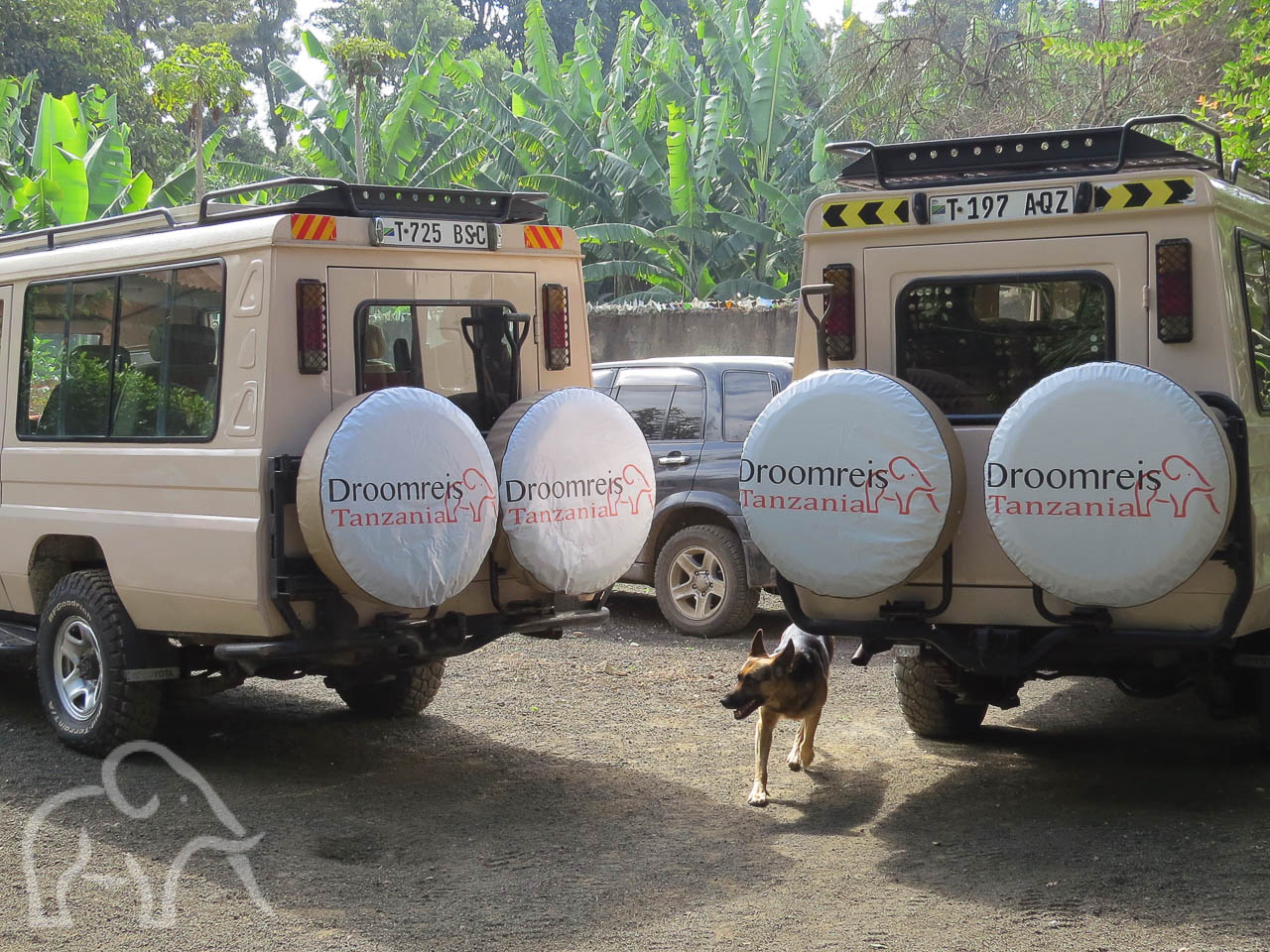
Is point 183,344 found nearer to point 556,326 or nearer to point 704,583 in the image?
point 556,326

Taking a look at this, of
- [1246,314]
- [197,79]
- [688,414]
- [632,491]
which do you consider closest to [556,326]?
[632,491]

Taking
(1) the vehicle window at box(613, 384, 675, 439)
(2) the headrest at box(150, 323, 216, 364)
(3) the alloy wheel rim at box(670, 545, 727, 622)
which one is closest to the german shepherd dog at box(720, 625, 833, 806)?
(2) the headrest at box(150, 323, 216, 364)

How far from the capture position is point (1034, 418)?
5.12m

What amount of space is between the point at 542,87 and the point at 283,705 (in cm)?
1994

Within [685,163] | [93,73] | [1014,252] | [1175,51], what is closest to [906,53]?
[1175,51]

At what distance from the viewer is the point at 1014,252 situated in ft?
18.7

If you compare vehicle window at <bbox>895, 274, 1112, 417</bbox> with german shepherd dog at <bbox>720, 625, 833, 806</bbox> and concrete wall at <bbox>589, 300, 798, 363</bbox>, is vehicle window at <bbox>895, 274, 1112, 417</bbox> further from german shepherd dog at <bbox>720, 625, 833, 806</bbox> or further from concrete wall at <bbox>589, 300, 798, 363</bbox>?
concrete wall at <bbox>589, 300, 798, 363</bbox>

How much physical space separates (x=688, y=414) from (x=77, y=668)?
4.60 metres

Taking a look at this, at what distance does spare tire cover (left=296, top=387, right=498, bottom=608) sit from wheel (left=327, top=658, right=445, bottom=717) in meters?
1.84

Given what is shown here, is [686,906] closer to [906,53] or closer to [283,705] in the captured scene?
[283,705]

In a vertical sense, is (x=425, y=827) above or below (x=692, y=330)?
below

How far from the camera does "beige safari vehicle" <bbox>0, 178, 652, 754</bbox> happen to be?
580 cm

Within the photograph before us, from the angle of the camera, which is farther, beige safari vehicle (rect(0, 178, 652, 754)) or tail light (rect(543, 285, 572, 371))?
tail light (rect(543, 285, 572, 371))

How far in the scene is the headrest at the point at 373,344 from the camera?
6.23 meters
